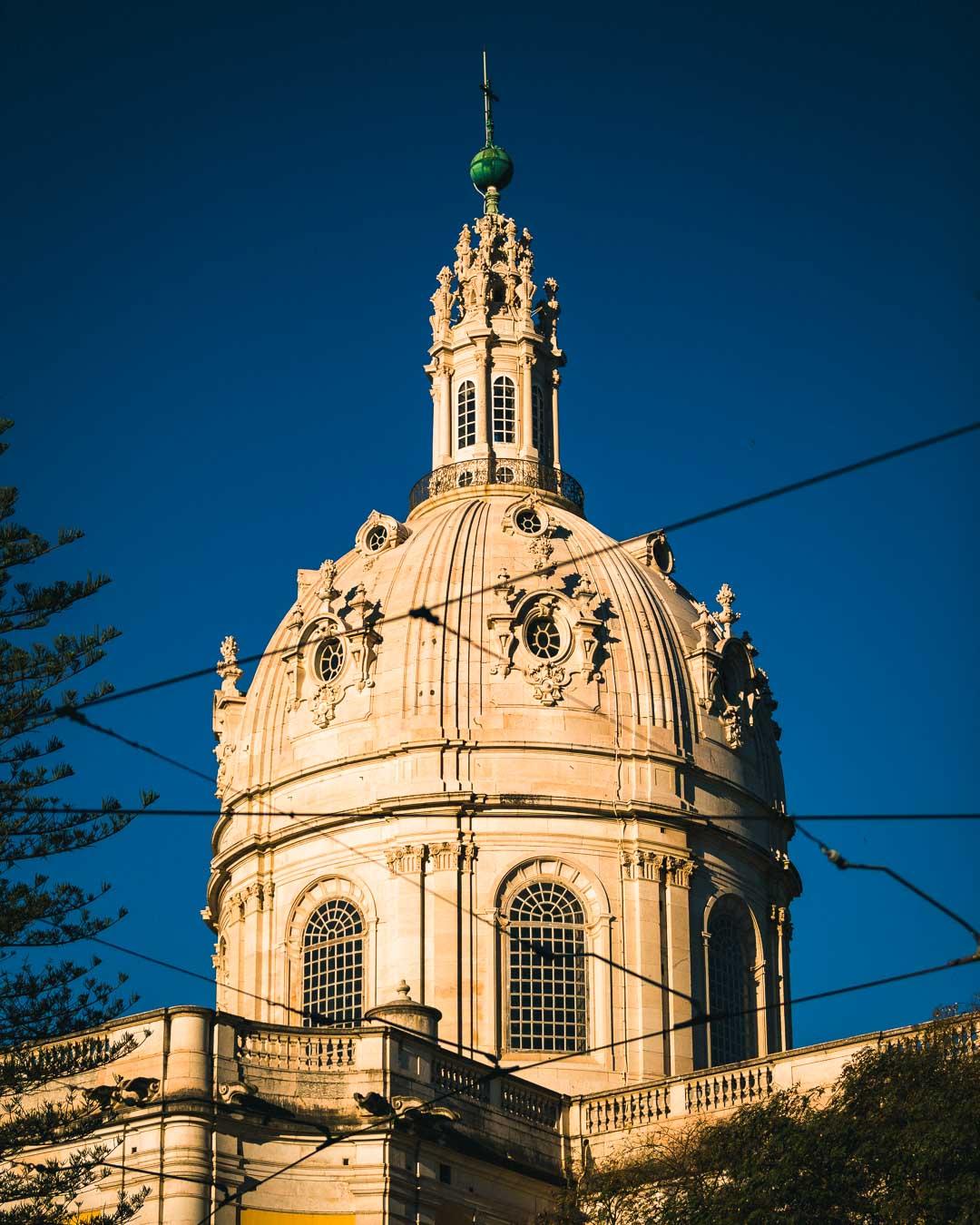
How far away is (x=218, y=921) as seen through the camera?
245ft

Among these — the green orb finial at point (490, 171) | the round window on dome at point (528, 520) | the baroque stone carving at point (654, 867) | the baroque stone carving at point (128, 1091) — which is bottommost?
the baroque stone carving at point (128, 1091)

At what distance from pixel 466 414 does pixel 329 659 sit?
10.8m

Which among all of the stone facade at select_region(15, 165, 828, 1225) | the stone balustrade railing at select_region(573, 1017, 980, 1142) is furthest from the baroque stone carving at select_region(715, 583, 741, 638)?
the stone balustrade railing at select_region(573, 1017, 980, 1142)

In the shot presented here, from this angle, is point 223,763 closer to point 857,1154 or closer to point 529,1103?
point 529,1103

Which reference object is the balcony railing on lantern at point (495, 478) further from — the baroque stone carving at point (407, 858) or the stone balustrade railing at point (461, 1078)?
the stone balustrade railing at point (461, 1078)

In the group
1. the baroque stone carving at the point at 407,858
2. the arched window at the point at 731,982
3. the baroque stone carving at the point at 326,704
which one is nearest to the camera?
the baroque stone carving at the point at 407,858

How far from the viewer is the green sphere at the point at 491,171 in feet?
284

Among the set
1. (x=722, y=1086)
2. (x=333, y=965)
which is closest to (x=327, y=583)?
(x=333, y=965)

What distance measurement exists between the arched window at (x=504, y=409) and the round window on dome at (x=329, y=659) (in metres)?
9.95

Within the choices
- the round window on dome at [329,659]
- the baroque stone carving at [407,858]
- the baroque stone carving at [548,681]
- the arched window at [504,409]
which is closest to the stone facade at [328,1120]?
the baroque stone carving at [407,858]

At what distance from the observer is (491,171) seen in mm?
86375

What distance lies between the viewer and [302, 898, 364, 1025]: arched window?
2692 inches

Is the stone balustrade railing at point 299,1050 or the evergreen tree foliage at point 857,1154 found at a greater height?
the stone balustrade railing at point 299,1050

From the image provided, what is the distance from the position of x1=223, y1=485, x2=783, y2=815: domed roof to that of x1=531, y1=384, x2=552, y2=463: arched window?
5.09 meters
